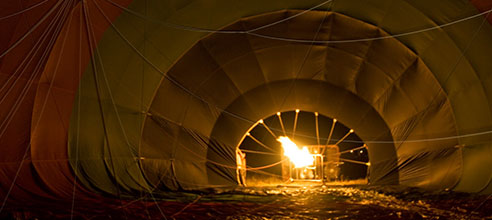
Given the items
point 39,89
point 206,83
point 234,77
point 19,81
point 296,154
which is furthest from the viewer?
point 296,154

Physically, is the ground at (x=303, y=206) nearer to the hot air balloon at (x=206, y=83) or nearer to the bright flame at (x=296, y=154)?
the hot air balloon at (x=206, y=83)

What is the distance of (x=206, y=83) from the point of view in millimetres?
6637

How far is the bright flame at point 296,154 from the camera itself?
7.87 meters

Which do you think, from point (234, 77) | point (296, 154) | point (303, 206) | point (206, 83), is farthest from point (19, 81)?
point (296, 154)

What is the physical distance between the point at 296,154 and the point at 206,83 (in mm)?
2346

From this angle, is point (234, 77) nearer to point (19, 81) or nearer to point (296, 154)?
point (296, 154)

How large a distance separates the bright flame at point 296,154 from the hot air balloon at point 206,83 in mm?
1225

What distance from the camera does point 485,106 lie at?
213 inches

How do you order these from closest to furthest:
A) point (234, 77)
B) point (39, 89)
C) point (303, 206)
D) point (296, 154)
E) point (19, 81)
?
1. point (303, 206)
2. point (19, 81)
3. point (39, 89)
4. point (234, 77)
5. point (296, 154)

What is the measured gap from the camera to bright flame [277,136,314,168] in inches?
310

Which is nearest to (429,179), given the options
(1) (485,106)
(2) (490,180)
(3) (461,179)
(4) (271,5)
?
(3) (461,179)

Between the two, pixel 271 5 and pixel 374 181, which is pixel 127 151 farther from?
pixel 374 181

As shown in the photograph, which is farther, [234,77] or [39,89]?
[234,77]

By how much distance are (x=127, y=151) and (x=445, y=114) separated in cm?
441
